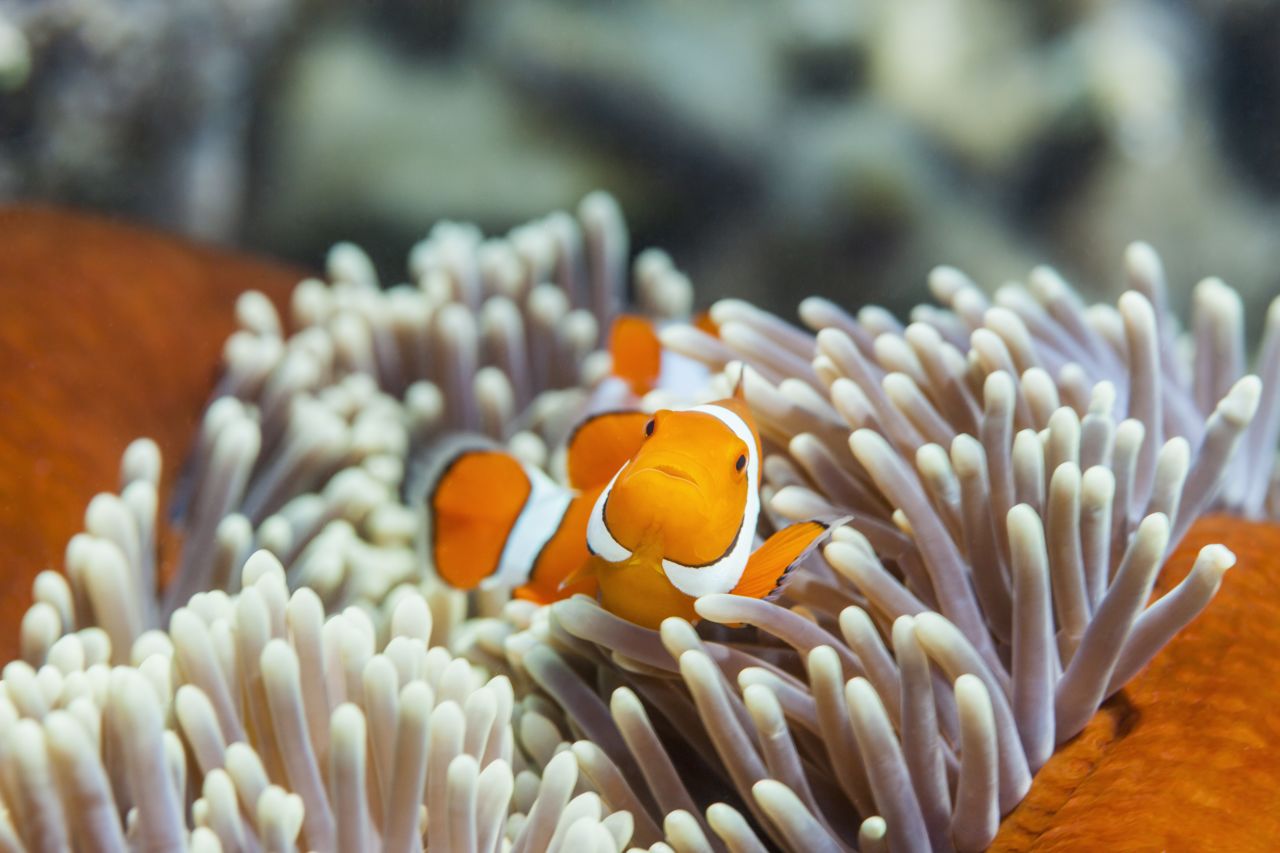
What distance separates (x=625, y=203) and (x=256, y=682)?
5.53 feet

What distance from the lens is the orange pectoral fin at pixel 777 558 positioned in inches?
35.3

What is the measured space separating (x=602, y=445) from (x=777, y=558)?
0.28m

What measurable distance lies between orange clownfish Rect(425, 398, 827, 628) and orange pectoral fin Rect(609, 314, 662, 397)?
1.01 feet

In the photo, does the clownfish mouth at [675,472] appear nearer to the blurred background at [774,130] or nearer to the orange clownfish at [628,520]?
the orange clownfish at [628,520]

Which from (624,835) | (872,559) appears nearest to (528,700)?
(624,835)

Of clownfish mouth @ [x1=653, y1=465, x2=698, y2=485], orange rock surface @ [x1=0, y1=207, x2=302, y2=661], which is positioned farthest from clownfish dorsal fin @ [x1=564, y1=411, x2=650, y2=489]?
orange rock surface @ [x1=0, y1=207, x2=302, y2=661]

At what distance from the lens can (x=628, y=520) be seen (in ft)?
2.69

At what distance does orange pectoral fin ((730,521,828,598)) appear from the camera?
90 centimetres

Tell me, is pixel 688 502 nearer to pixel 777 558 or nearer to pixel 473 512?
pixel 777 558

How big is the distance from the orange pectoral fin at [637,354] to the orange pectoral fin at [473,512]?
1.04ft

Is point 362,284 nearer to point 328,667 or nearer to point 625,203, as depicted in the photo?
point 625,203

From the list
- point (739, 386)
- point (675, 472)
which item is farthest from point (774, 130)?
point (675, 472)

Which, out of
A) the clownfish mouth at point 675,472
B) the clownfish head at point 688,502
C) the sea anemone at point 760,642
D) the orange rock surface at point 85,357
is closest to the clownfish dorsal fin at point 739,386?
the sea anemone at point 760,642

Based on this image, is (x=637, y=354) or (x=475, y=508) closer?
(x=475, y=508)
